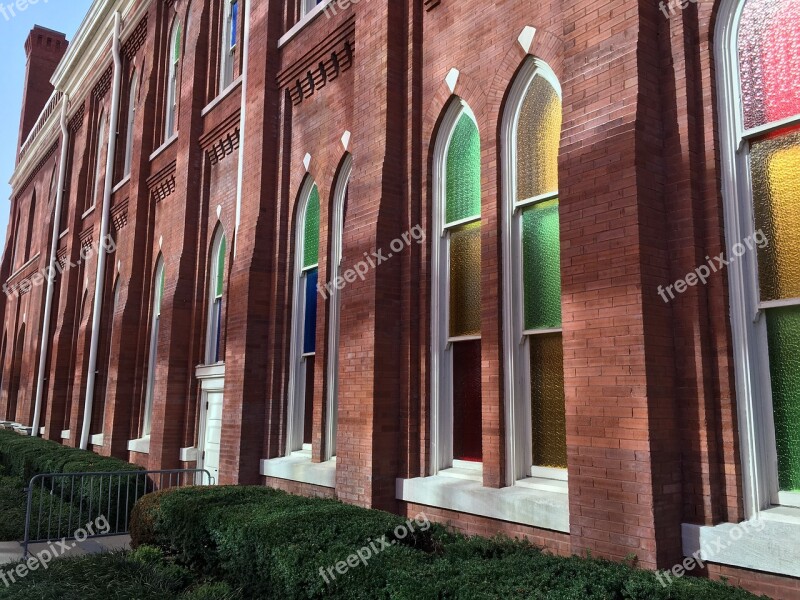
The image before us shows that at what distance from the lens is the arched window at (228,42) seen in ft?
47.5

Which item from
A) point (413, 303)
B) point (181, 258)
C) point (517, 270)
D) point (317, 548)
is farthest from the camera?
point (181, 258)

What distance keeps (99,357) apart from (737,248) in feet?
60.0

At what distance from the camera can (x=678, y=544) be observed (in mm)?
5117

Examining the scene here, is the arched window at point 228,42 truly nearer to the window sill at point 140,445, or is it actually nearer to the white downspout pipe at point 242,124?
the white downspout pipe at point 242,124

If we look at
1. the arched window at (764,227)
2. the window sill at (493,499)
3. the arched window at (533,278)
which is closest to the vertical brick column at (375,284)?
the window sill at (493,499)

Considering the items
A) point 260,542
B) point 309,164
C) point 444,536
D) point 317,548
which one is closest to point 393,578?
point 317,548

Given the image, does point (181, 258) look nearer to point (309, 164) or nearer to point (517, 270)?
point (309, 164)

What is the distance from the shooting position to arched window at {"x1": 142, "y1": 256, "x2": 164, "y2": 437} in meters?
16.6

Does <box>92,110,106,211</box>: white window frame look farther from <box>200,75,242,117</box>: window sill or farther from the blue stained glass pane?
the blue stained glass pane

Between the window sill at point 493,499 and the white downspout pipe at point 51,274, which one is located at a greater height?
the white downspout pipe at point 51,274

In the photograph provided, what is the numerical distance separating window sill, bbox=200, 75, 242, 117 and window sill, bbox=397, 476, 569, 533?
28.7ft

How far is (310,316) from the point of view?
10750 millimetres

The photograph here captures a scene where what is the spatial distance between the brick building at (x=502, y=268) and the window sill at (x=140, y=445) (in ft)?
5.24

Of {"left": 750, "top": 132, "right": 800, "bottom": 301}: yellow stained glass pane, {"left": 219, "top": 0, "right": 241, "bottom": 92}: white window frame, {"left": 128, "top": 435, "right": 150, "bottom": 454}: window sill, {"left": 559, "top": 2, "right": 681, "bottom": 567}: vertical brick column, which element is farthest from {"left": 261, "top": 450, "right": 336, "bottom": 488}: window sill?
{"left": 219, "top": 0, "right": 241, "bottom": 92}: white window frame
